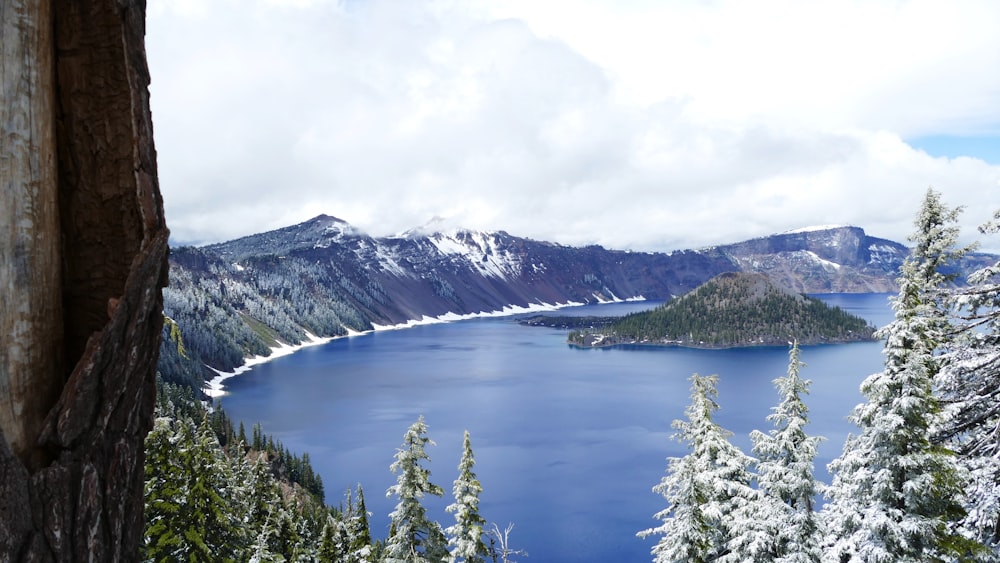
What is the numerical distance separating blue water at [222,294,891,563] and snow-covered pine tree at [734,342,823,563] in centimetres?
3463

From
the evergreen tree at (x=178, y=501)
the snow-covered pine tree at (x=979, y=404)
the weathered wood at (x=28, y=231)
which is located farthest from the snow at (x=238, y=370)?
the weathered wood at (x=28, y=231)

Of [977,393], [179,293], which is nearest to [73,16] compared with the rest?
[977,393]

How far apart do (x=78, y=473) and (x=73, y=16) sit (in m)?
2.37

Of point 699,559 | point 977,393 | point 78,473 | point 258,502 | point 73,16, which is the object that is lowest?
point 258,502

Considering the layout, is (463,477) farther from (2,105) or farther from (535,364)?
(535,364)

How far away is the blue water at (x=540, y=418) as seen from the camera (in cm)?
5591

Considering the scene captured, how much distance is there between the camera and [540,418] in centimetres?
9350

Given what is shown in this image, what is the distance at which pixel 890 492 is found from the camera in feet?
33.7

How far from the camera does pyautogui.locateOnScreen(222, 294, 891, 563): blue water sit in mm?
55906

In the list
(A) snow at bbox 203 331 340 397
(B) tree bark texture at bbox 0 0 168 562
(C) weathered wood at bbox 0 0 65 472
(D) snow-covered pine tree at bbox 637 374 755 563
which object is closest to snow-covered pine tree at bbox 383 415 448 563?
(D) snow-covered pine tree at bbox 637 374 755 563

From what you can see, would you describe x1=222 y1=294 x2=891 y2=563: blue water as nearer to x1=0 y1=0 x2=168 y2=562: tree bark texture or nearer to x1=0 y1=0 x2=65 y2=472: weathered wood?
x1=0 y1=0 x2=168 y2=562: tree bark texture

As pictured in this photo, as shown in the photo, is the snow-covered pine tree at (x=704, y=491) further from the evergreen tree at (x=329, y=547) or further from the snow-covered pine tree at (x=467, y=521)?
the evergreen tree at (x=329, y=547)

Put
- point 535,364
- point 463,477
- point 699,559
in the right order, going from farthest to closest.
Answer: point 535,364, point 463,477, point 699,559

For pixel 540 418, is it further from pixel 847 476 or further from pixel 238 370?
pixel 238 370
